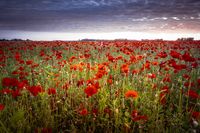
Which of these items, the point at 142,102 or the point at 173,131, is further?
the point at 142,102

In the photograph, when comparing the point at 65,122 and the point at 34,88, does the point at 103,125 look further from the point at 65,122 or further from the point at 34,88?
the point at 34,88

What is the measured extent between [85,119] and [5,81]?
1.27 metres

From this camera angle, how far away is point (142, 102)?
389 centimetres

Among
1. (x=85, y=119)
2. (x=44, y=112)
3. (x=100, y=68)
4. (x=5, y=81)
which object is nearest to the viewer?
(x=5, y=81)

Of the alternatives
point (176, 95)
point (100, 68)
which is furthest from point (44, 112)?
point (176, 95)

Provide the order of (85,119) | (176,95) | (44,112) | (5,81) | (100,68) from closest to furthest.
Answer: (5,81)
(85,119)
(44,112)
(100,68)
(176,95)

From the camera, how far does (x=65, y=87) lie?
4.64 metres

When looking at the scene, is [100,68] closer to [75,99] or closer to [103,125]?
[75,99]

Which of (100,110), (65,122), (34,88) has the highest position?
(34,88)

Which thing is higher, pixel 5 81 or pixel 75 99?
pixel 5 81

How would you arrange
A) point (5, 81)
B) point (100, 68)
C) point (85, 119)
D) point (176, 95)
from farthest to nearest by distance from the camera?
point (176, 95) → point (100, 68) → point (85, 119) → point (5, 81)

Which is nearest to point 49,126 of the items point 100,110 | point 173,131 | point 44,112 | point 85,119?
point 44,112

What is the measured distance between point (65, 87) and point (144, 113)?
1635 mm

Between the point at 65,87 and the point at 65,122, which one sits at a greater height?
the point at 65,87
